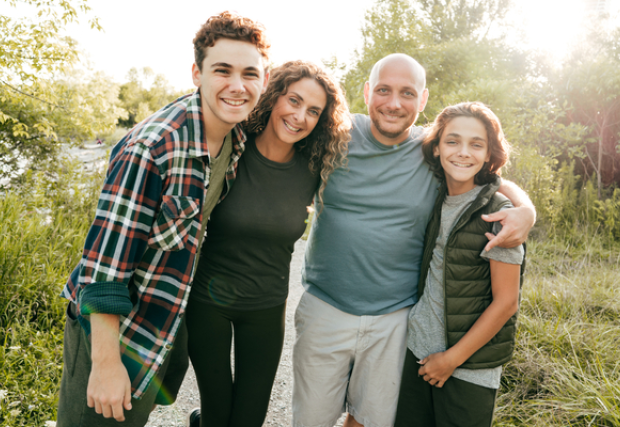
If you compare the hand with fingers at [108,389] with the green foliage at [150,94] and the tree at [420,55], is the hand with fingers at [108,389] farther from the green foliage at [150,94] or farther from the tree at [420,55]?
the green foliage at [150,94]

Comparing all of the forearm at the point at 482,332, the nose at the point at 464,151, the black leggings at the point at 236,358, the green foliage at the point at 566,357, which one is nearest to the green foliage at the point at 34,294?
the black leggings at the point at 236,358

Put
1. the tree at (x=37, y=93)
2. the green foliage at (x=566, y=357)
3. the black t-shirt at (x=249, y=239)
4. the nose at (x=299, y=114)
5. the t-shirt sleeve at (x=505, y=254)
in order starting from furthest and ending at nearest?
the tree at (x=37, y=93) < the green foliage at (x=566, y=357) < the nose at (x=299, y=114) < the black t-shirt at (x=249, y=239) < the t-shirt sleeve at (x=505, y=254)

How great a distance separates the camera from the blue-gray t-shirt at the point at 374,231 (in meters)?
2.15

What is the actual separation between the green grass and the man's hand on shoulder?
4.95ft

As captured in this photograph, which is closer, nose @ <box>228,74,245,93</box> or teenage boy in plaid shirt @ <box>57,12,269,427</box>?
teenage boy in plaid shirt @ <box>57,12,269,427</box>

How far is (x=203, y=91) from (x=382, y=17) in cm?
742

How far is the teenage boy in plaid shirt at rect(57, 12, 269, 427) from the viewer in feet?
4.68

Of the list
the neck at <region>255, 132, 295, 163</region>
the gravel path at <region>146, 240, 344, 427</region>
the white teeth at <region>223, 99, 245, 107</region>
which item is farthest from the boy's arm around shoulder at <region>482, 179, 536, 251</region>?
the gravel path at <region>146, 240, 344, 427</region>

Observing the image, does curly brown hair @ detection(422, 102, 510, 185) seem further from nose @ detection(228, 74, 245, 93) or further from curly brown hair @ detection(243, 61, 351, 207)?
nose @ detection(228, 74, 245, 93)

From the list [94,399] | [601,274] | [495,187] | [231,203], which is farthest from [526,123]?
[94,399]

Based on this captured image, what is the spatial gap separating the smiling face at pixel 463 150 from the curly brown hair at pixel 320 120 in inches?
22.1

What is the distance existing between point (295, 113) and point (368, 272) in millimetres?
963

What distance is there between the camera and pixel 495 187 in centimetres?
199

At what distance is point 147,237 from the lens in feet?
5.00
